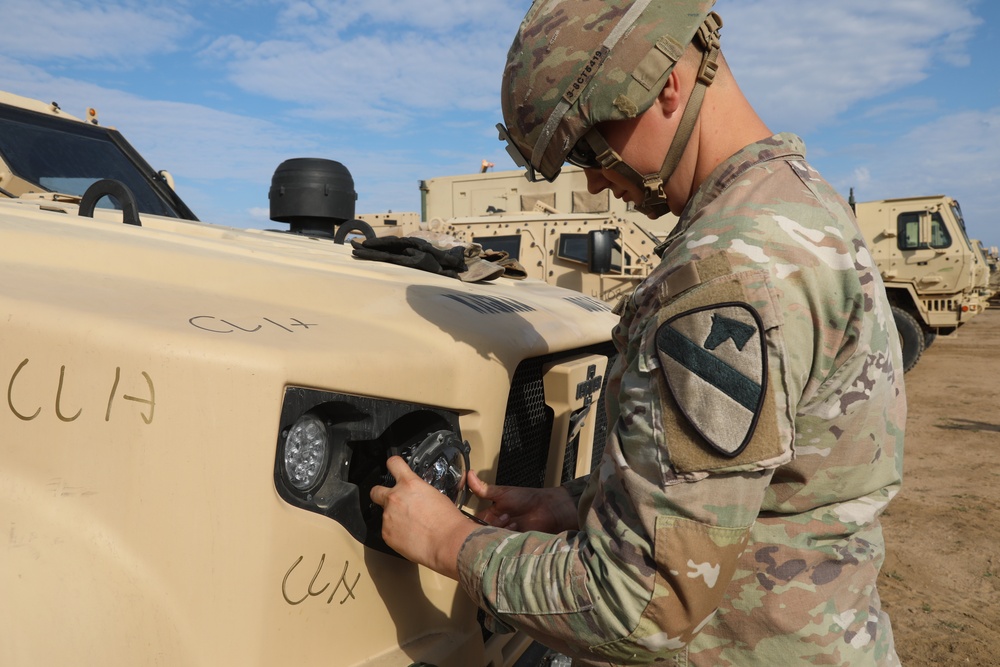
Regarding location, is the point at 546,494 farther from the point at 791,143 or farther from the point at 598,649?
the point at 791,143

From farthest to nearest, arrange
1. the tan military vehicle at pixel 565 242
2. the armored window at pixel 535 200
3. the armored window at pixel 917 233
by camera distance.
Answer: the armored window at pixel 535 200
the armored window at pixel 917 233
the tan military vehicle at pixel 565 242

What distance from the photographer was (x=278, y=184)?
393 centimetres

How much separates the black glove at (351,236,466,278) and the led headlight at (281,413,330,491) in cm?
114

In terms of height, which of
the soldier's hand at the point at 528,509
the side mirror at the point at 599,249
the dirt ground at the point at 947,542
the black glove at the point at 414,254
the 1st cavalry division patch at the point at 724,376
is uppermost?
the side mirror at the point at 599,249

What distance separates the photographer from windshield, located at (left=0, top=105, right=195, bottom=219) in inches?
128

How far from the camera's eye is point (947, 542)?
4.56 metres

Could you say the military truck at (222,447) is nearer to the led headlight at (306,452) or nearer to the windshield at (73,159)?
the led headlight at (306,452)

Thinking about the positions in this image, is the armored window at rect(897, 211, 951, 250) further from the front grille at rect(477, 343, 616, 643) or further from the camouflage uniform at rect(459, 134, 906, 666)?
the camouflage uniform at rect(459, 134, 906, 666)

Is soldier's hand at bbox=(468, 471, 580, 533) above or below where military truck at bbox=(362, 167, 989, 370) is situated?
below

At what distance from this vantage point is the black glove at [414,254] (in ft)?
7.87

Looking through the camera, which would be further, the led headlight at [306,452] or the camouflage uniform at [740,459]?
the led headlight at [306,452]

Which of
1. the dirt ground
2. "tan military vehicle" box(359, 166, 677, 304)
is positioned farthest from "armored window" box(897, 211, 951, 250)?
"tan military vehicle" box(359, 166, 677, 304)

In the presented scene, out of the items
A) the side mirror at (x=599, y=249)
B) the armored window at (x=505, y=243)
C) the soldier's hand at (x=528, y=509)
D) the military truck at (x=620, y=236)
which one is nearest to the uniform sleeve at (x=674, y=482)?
the soldier's hand at (x=528, y=509)

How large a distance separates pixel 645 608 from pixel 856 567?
1.34 feet
